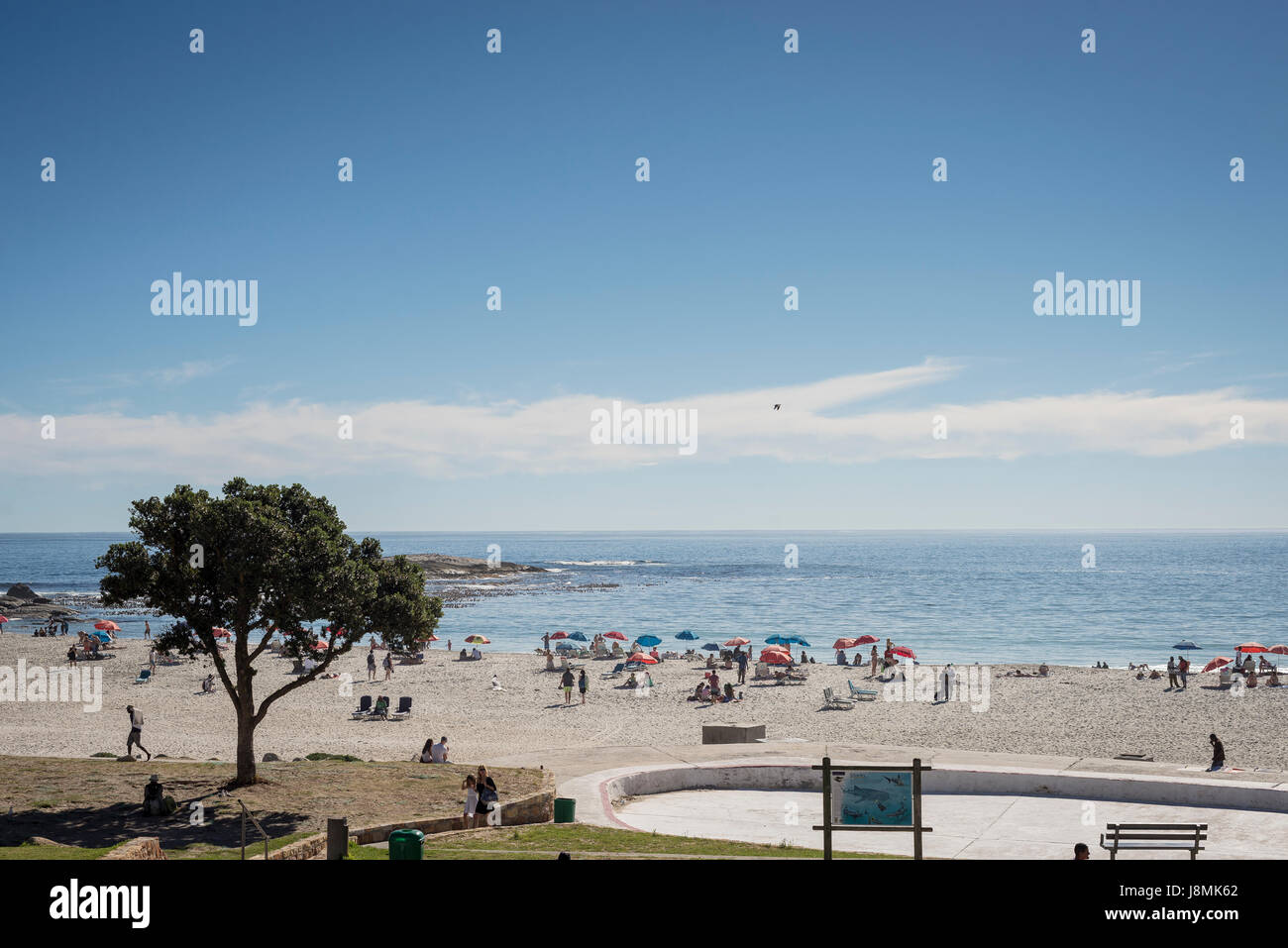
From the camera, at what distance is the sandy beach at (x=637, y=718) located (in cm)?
2969

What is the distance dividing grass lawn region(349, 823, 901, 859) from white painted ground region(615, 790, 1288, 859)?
1481 mm

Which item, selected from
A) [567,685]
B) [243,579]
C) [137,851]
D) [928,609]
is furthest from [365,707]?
[928,609]

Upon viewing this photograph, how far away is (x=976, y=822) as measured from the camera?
18.8 m

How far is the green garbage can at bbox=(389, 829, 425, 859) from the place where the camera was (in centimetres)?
1367

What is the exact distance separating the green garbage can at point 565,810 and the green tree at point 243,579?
200 inches

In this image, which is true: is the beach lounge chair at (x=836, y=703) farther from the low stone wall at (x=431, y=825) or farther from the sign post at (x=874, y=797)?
the sign post at (x=874, y=797)

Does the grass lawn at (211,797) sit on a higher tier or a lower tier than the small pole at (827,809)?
lower

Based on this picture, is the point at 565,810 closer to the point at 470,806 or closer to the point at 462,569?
the point at 470,806

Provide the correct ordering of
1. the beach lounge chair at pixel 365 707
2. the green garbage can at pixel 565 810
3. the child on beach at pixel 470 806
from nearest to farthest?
the child on beach at pixel 470 806, the green garbage can at pixel 565 810, the beach lounge chair at pixel 365 707

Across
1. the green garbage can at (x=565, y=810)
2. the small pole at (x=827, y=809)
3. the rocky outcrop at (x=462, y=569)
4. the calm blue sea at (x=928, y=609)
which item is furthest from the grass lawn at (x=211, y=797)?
the rocky outcrop at (x=462, y=569)
